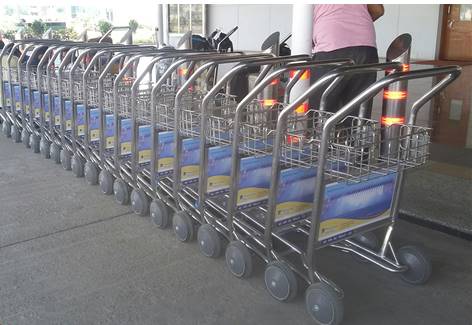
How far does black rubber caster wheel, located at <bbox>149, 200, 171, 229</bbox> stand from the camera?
11.6 feet

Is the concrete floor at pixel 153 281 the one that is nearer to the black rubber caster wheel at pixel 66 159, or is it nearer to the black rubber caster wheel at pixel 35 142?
the black rubber caster wheel at pixel 66 159

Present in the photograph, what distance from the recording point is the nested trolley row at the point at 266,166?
2453mm

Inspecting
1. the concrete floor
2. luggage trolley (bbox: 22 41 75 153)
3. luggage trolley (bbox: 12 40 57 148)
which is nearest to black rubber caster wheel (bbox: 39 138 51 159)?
luggage trolley (bbox: 22 41 75 153)

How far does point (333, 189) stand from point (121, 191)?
81.9 inches

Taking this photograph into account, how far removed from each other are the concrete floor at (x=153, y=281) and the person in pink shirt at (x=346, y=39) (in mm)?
Result: 1060

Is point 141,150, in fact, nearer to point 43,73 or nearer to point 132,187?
point 132,187

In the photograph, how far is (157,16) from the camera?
410 inches

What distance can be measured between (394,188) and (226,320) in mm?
1063

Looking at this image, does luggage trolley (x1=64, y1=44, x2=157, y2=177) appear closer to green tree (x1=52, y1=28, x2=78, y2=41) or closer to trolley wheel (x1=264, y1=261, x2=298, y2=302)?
trolley wheel (x1=264, y1=261, x2=298, y2=302)

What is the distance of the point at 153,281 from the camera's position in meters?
2.88

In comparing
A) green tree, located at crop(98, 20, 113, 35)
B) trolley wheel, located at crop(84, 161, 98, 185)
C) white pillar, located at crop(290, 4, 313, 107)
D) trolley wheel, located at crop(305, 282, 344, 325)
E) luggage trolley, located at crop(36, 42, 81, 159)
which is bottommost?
trolley wheel, located at crop(305, 282, 344, 325)

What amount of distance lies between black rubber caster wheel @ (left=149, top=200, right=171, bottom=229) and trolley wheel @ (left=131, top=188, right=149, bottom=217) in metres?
0.16

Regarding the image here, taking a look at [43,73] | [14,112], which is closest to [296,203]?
[43,73]

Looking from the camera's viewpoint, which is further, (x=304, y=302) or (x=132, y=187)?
(x=132, y=187)
